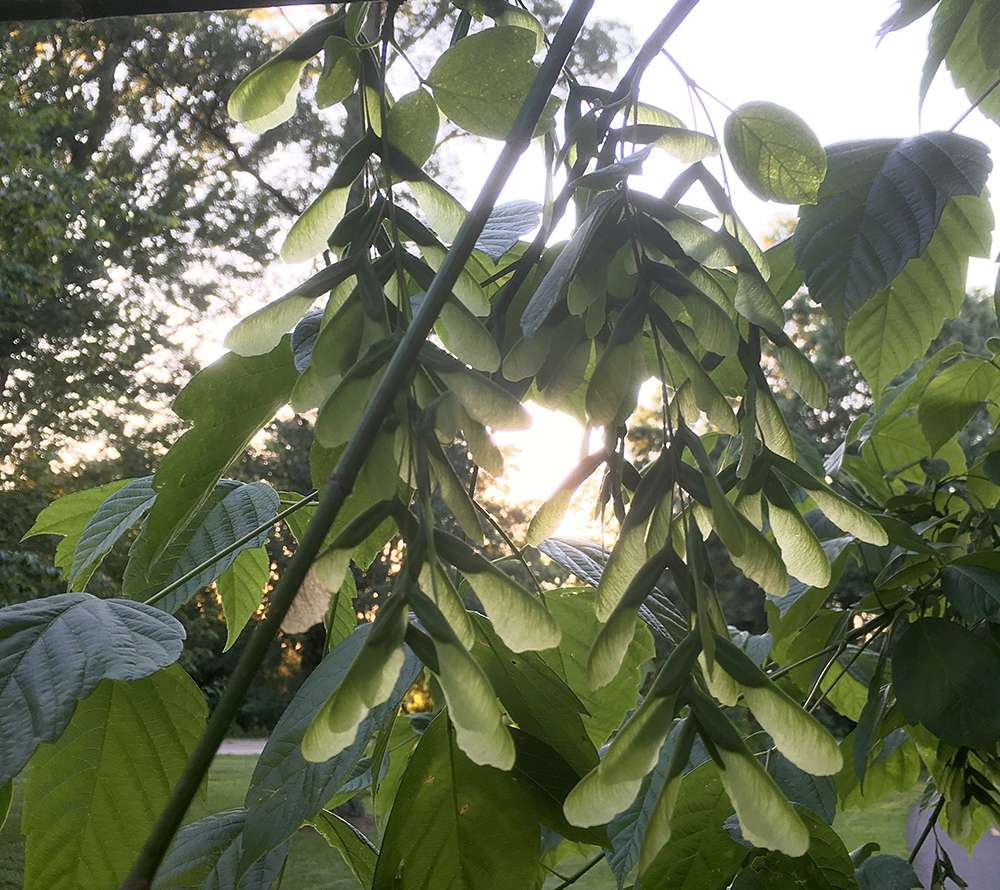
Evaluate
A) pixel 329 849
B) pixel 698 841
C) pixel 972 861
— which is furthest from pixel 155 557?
pixel 329 849

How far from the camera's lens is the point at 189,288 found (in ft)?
25.7

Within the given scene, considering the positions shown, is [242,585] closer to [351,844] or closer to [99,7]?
[351,844]

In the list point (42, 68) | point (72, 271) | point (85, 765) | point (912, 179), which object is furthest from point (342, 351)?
point (42, 68)

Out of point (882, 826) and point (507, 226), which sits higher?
point (507, 226)

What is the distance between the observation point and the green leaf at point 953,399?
64cm

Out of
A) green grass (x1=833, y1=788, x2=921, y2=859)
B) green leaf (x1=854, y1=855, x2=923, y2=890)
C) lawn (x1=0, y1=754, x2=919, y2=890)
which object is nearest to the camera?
green leaf (x1=854, y1=855, x2=923, y2=890)

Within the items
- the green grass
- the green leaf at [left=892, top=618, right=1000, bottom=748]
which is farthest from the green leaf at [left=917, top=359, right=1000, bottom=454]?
the green grass

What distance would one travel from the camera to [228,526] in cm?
54

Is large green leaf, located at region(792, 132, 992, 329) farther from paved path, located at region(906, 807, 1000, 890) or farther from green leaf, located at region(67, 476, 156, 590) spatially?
paved path, located at region(906, 807, 1000, 890)

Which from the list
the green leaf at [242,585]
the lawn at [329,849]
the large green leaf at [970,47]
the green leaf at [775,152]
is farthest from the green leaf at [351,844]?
the lawn at [329,849]

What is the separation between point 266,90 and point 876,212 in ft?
1.08

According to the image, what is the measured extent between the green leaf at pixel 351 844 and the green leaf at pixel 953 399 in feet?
1.71

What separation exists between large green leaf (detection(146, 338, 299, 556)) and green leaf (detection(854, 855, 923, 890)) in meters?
0.44

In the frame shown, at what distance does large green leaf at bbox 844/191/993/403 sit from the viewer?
49 centimetres
